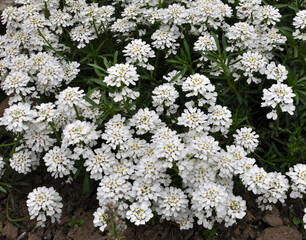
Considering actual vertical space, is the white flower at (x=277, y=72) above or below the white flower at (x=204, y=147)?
above

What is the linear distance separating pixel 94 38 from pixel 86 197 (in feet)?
7.83

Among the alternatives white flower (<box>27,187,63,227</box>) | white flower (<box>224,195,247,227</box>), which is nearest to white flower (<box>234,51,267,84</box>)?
white flower (<box>224,195,247,227</box>)

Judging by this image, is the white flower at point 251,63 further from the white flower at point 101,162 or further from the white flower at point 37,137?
the white flower at point 37,137

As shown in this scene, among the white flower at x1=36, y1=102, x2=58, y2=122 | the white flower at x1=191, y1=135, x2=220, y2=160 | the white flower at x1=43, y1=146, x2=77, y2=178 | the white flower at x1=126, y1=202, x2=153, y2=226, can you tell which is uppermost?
the white flower at x1=36, y1=102, x2=58, y2=122

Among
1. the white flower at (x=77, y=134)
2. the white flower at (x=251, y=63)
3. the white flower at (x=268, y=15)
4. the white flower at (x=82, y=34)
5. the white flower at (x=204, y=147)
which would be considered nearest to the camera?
the white flower at (x=204, y=147)

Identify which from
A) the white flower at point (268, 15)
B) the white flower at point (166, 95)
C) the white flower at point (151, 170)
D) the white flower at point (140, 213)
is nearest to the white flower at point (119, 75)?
the white flower at point (166, 95)

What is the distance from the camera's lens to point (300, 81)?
14.5 feet

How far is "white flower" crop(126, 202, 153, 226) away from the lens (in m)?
3.50

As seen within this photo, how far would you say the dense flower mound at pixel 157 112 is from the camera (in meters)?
3.71

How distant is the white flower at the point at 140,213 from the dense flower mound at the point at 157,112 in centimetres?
1

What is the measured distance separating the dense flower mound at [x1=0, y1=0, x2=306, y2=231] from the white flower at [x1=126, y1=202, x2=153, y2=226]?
0.01m

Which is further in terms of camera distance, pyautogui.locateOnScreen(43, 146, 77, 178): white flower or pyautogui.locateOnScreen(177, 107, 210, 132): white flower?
pyautogui.locateOnScreen(43, 146, 77, 178): white flower

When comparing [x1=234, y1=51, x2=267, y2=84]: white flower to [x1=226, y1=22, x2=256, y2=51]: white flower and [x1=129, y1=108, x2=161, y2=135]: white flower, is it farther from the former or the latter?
[x1=129, y1=108, x2=161, y2=135]: white flower

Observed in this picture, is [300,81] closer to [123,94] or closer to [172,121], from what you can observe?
[172,121]
